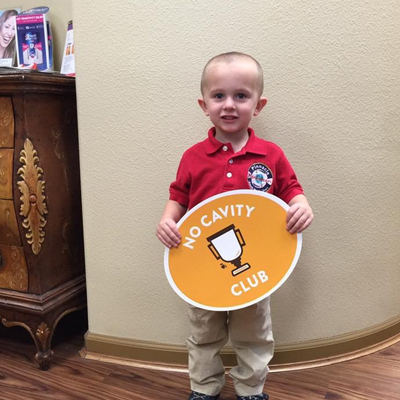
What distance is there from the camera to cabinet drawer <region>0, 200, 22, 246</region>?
1.33m

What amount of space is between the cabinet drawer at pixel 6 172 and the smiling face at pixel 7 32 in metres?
0.71

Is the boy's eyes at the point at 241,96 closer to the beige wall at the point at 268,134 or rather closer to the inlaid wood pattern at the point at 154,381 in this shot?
the beige wall at the point at 268,134

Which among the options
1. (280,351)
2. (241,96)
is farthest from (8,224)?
(280,351)

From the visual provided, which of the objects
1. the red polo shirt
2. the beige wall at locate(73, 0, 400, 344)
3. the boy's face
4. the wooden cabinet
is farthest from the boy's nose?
the wooden cabinet

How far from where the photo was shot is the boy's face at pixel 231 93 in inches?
38.9

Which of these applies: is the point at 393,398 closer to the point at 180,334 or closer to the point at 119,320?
the point at 180,334

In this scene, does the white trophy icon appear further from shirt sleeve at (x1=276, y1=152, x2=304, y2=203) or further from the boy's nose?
the boy's nose

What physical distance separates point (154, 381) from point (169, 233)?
21.5 inches

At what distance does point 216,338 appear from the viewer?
118cm

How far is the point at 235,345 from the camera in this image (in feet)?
3.90

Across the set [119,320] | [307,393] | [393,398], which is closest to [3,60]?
[119,320]

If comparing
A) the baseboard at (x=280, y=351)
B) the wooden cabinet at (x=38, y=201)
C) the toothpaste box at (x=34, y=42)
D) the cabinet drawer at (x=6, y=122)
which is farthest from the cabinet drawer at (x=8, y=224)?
the toothpaste box at (x=34, y=42)

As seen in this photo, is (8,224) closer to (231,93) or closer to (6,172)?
(6,172)

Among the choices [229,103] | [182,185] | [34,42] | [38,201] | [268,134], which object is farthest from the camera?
[34,42]
